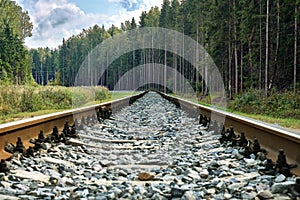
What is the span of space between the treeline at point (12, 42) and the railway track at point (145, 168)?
40457mm

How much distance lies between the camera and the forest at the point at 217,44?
21.2 metres

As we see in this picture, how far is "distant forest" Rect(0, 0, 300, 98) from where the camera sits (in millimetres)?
21203

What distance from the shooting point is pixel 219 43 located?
1159 inches

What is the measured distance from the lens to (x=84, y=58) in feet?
358

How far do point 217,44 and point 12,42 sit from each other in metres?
33.4

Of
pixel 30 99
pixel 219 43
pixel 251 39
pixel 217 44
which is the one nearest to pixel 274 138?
pixel 30 99

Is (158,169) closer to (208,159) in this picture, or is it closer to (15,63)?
(208,159)

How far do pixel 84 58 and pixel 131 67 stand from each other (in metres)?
13.8

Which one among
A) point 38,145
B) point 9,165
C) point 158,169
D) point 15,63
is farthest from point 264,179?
point 15,63

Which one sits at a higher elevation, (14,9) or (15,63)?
(14,9)

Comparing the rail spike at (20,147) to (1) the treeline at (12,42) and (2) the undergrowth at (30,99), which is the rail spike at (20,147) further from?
(1) the treeline at (12,42)

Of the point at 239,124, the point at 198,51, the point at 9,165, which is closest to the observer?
the point at 9,165

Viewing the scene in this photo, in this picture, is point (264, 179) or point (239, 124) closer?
point (264, 179)

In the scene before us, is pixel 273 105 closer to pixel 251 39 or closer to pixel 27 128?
pixel 27 128
